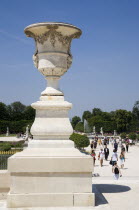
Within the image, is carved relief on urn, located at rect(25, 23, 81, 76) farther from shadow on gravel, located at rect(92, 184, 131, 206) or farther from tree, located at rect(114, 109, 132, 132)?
tree, located at rect(114, 109, 132, 132)

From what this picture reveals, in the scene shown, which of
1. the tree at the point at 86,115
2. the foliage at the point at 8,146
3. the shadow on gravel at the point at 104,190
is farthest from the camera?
the tree at the point at 86,115

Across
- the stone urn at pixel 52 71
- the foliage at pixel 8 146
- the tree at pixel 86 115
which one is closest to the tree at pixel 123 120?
the tree at pixel 86 115

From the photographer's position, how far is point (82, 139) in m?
27.3

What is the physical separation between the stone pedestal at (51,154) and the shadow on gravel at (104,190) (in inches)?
16.0

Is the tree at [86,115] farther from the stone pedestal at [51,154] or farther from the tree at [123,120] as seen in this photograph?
the stone pedestal at [51,154]

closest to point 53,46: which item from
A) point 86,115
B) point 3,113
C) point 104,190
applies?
point 104,190

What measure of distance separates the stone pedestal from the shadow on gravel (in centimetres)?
41

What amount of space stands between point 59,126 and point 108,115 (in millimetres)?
107095

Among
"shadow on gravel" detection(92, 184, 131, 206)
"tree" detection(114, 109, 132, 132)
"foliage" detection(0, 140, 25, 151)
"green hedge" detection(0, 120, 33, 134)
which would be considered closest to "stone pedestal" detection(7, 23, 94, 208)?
"shadow on gravel" detection(92, 184, 131, 206)

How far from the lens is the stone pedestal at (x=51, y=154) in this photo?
5.87 meters

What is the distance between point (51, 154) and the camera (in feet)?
19.9

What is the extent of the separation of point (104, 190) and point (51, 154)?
2115 mm

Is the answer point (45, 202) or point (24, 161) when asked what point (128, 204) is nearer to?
point (45, 202)

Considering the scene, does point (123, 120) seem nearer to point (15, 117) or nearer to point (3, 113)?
point (15, 117)
